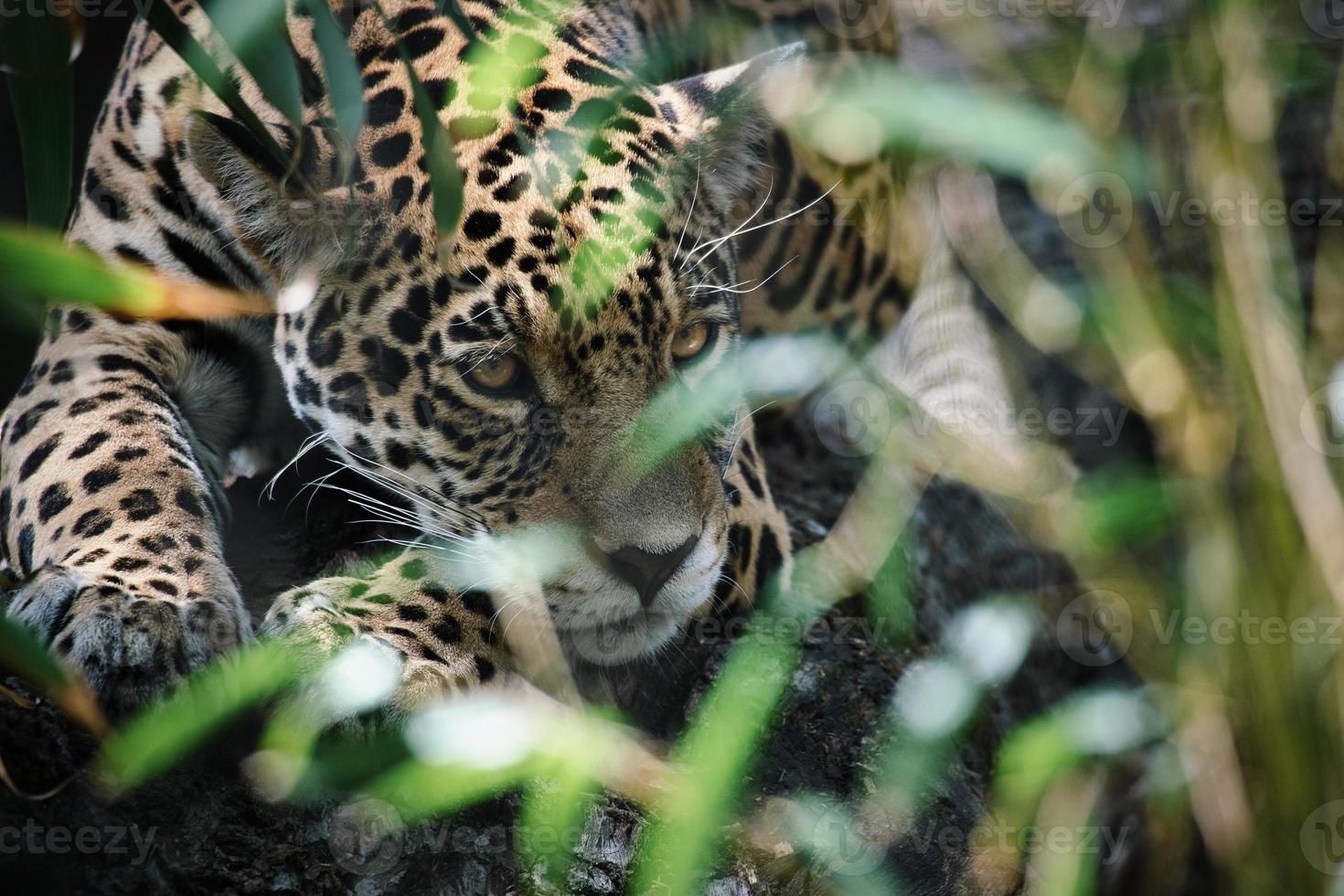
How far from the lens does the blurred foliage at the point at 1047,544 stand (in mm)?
2041

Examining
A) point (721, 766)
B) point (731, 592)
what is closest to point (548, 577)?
point (721, 766)

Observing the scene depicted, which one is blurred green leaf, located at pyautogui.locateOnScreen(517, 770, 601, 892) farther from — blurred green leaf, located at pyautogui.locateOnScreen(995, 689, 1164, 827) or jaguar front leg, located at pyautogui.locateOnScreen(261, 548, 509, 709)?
blurred green leaf, located at pyautogui.locateOnScreen(995, 689, 1164, 827)

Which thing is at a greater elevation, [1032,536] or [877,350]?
[877,350]

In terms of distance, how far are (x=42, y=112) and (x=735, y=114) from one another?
1594 millimetres

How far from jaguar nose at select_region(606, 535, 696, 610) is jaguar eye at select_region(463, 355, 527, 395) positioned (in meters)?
0.42

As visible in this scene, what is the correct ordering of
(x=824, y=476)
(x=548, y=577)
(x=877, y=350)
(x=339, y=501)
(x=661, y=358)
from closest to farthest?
(x=548, y=577) < (x=661, y=358) < (x=339, y=501) < (x=824, y=476) < (x=877, y=350)

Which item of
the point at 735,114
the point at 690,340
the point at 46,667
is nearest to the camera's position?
the point at 46,667

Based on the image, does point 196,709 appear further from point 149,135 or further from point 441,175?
point 149,135

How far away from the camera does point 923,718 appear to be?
10.2ft

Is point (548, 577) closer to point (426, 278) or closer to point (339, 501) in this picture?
point (426, 278)

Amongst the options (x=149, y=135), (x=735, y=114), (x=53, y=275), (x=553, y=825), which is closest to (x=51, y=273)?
(x=53, y=275)

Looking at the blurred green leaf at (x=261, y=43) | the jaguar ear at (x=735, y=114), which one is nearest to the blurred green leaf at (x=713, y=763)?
the jaguar ear at (x=735, y=114)

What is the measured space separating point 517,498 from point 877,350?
2.43 meters

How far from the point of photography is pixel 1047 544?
4270mm
